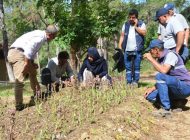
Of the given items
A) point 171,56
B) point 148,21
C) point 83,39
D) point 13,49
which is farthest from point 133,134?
point 148,21

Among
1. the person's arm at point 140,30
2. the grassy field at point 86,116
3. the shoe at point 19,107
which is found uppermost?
the person's arm at point 140,30

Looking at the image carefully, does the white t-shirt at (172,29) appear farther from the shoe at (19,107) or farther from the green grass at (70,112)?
the shoe at (19,107)

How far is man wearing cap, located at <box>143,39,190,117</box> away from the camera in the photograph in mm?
6098

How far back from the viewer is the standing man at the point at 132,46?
834 centimetres

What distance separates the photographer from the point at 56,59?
888 cm

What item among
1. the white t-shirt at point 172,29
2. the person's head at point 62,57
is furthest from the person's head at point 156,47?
the person's head at point 62,57

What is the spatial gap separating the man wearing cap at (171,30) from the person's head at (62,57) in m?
2.21

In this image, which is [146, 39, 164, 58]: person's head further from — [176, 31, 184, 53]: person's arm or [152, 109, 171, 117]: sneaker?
[152, 109, 171, 117]: sneaker

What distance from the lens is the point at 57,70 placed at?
885 cm

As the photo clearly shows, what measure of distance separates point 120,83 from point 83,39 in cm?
643

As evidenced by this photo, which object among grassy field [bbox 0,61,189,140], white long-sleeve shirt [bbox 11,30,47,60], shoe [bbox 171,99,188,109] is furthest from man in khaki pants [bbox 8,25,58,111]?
shoe [bbox 171,99,188,109]

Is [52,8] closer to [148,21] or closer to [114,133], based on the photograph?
[114,133]

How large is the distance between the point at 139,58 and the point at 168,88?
7.22ft

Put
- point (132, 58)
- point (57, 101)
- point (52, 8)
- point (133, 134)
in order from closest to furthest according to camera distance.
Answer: point (133, 134) < point (57, 101) < point (132, 58) < point (52, 8)
